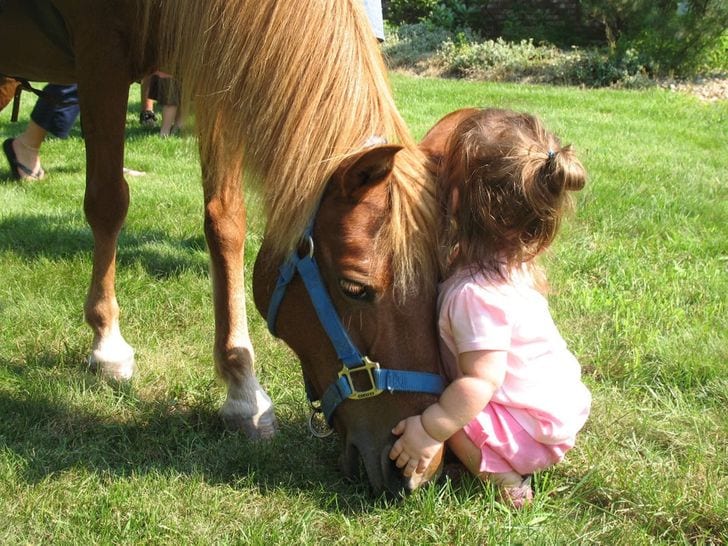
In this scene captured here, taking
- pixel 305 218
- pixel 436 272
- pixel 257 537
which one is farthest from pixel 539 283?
pixel 257 537

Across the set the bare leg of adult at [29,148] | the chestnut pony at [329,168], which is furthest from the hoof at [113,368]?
the bare leg of adult at [29,148]

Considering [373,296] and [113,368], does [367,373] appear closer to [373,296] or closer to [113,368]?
[373,296]

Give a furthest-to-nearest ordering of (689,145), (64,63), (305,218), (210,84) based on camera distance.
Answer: (689,145), (64,63), (210,84), (305,218)

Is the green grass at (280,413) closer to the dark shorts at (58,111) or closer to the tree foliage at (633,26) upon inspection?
the dark shorts at (58,111)

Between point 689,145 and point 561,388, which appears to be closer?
point 561,388

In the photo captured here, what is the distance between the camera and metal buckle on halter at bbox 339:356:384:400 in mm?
1819

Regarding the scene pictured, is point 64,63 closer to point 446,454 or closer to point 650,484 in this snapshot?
point 446,454

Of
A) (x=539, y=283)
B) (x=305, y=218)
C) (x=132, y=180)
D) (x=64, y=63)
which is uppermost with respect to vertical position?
(x=64, y=63)

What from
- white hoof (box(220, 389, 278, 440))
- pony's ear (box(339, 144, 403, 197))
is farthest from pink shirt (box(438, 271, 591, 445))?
white hoof (box(220, 389, 278, 440))

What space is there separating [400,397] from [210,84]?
967 mm

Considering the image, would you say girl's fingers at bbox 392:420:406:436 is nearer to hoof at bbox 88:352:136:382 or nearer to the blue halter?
the blue halter

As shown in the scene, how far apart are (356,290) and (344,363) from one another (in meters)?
0.20

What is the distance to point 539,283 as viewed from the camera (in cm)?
216

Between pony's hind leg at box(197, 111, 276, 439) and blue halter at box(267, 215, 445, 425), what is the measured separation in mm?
528
